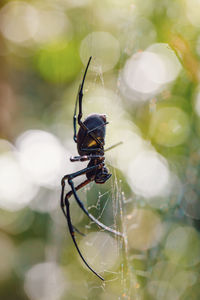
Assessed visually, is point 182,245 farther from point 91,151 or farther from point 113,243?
point 91,151

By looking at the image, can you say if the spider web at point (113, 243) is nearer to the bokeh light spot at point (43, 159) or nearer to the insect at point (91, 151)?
the insect at point (91, 151)

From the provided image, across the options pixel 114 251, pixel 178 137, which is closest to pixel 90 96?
pixel 178 137

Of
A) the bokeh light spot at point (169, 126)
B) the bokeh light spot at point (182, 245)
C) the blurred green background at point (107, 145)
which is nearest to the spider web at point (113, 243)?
the blurred green background at point (107, 145)

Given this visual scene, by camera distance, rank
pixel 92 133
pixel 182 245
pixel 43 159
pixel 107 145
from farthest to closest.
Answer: pixel 43 159 < pixel 182 245 < pixel 107 145 < pixel 92 133

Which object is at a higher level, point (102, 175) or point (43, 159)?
point (102, 175)

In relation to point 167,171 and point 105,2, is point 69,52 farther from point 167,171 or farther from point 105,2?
point 167,171

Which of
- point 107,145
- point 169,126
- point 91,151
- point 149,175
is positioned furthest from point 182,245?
point 91,151

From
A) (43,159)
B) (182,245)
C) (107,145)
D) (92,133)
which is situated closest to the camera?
(92,133)

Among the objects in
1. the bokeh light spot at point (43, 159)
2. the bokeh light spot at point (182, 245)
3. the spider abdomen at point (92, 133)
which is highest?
the spider abdomen at point (92, 133)

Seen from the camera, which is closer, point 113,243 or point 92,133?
point 92,133
